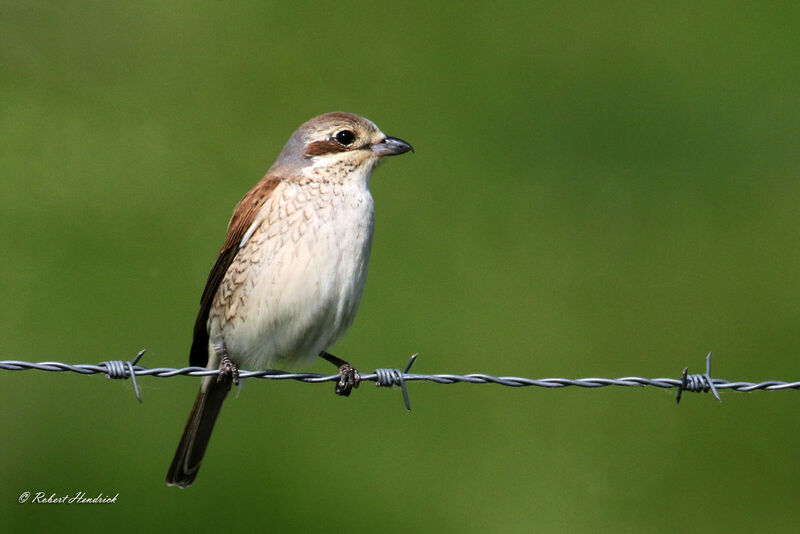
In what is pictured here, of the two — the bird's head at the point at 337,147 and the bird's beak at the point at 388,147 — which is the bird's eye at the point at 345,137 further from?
the bird's beak at the point at 388,147

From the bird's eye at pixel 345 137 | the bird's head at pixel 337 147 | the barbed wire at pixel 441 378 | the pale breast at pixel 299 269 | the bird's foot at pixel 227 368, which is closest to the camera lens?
the barbed wire at pixel 441 378

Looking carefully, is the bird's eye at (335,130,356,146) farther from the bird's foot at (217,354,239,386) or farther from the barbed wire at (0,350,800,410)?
the barbed wire at (0,350,800,410)

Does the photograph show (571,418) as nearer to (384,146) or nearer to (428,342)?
(428,342)

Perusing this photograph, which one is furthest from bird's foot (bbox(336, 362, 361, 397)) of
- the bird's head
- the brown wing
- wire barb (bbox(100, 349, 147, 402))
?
wire barb (bbox(100, 349, 147, 402))

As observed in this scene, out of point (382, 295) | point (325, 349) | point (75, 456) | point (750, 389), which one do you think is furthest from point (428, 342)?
point (750, 389)

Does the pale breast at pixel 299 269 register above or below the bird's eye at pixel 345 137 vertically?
below

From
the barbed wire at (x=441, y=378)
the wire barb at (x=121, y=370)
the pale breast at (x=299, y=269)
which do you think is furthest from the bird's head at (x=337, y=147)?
the wire barb at (x=121, y=370)
